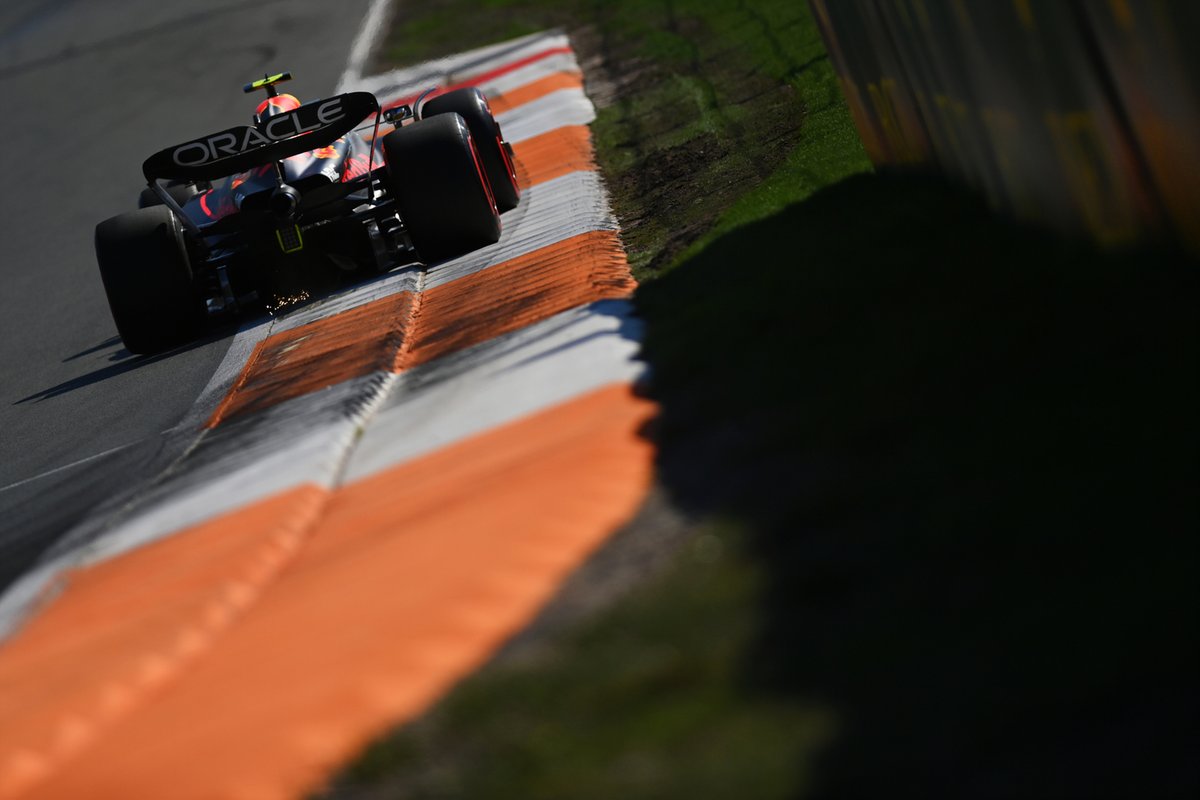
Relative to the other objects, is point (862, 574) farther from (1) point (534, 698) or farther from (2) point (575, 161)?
(2) point (575, 161)

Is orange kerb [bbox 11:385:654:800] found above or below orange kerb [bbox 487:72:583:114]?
below

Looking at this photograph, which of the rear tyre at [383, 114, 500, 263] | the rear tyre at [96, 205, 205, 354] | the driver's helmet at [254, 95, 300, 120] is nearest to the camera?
the rear tyre at [383, 114, 500, 263]

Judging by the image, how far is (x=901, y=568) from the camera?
350 cm

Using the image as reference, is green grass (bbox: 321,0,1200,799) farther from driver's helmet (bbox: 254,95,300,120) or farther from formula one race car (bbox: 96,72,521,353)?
driver's helmet (bbox: 254,95,300,120)

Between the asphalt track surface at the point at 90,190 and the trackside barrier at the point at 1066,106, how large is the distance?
3946 mm

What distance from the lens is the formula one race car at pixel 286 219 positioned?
10195mm

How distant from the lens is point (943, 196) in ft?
22.4

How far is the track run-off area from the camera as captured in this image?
148 inches

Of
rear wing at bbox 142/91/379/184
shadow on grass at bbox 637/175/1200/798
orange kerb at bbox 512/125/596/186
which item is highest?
rear wing at bbox 142/91/379/184

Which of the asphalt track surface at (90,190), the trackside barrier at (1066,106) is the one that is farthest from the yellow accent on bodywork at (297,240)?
the trackside barrier at (1066,106)

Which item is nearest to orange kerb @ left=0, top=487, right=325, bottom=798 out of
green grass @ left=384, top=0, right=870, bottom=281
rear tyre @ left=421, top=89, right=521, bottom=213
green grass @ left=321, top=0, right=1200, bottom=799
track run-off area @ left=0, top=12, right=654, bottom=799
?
track run-off area @ left=0, top=12, right=654, bottom=799

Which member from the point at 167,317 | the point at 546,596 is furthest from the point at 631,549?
the point at 167,317

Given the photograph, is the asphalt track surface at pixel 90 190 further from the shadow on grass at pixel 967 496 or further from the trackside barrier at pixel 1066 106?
the trackside barrier at pixel 1066 106

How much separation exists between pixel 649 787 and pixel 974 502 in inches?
47.2
